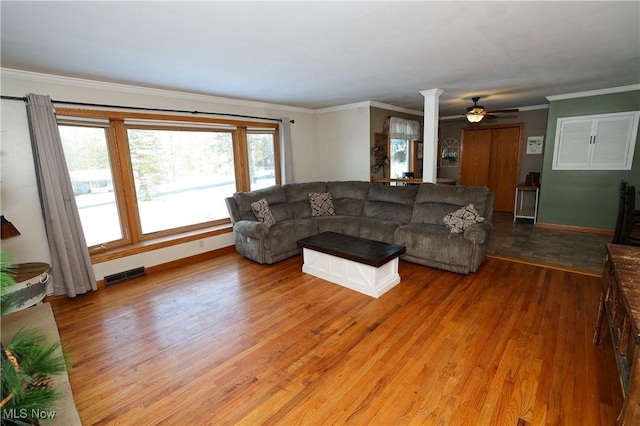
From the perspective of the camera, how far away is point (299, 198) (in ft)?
16.5

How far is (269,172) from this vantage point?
215 inches

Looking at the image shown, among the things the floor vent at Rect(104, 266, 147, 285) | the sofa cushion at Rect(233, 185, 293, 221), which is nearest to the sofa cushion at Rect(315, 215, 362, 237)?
the sofa cushion at Rect(233, 185, 293, 221)

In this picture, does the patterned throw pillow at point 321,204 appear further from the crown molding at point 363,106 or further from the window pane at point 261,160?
the crown molding at point 363,106

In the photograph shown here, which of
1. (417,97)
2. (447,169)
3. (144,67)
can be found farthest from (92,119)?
(447,169)

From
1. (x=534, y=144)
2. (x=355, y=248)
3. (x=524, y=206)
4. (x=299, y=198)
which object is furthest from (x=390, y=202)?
(x=534, y=144)

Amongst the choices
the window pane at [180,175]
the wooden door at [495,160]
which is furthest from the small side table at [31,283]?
the wooden door at [495,160]

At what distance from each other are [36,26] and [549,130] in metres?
6.78

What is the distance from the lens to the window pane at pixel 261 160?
5.12m

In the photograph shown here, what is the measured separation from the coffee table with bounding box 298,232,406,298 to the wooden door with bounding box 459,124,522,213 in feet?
16.6

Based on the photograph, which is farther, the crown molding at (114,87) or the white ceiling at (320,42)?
the crown molding at (114,87)

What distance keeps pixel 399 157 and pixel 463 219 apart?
3.09m

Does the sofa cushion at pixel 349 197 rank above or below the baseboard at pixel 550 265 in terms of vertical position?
above

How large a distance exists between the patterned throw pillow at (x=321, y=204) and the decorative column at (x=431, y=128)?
1.61 m

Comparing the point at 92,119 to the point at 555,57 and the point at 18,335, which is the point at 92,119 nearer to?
the point at 18,335
